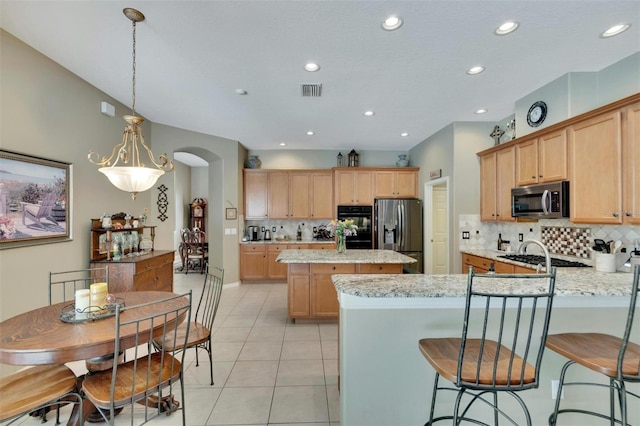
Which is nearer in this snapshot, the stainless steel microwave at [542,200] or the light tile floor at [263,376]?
the light tile floor at [263,376]

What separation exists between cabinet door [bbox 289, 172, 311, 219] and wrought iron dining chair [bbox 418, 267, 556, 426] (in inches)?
178

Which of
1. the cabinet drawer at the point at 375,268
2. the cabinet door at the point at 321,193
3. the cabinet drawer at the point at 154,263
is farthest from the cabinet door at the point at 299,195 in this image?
the cabinet drawer at the point at 375,268

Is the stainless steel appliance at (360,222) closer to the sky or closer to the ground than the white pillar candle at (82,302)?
closer to the sky

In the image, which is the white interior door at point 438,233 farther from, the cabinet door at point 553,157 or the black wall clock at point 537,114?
the cabinet door at point 553,157

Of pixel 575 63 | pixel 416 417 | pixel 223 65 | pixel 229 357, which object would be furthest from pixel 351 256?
pixel 575 63

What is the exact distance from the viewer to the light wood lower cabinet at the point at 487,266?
10.1ft

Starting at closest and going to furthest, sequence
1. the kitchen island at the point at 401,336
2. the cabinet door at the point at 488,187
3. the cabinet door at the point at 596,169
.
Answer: the kitchen island at the point at 401,336
the cabinet door at the point at 596,169
the cabinet door at the point at 488,187

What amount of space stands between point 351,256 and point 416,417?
211cm

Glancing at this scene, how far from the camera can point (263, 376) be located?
99.1 inches

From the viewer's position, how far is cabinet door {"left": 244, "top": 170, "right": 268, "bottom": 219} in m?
6.07

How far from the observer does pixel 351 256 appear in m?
3.72

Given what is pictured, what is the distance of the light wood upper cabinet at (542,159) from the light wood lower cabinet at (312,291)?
1.91 meters

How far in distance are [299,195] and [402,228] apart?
2.23 meters

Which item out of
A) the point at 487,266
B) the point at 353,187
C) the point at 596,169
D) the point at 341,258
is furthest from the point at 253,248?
→ the point at 596,169
